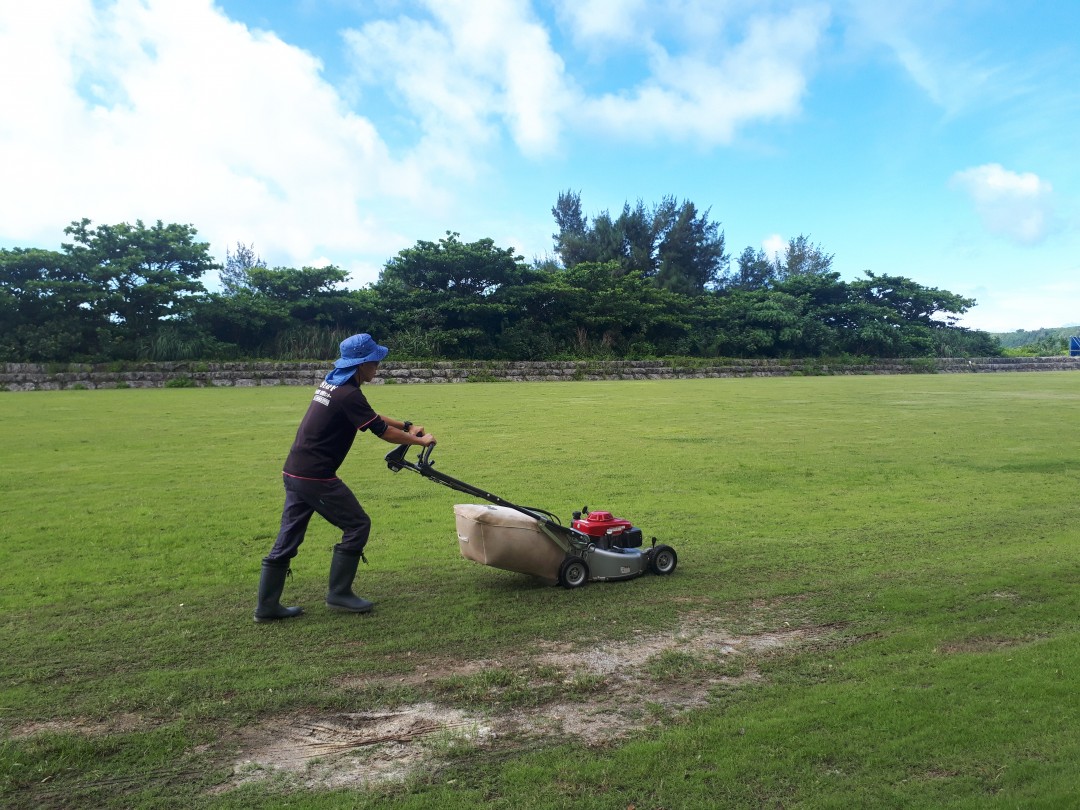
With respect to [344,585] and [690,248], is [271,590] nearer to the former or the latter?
[344,585]

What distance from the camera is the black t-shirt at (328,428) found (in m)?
4.67

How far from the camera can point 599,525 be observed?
5.52 metres

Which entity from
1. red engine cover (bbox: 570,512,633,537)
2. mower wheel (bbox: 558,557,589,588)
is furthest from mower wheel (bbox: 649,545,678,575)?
mower wheel (bbox: 558,557,589,588)

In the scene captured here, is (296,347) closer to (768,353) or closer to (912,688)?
(768,353)

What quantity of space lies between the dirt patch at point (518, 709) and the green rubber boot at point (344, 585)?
3.12ft

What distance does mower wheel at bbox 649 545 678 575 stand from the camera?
540 centimetres

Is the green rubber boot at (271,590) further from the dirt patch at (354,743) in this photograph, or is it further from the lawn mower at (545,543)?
the dirt patch at (354,743)

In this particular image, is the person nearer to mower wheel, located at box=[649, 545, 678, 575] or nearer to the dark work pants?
the dark work pants

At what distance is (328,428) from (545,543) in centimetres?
149

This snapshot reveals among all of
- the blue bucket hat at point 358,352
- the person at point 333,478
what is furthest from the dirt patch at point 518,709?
the blue bucket hat at point 358,352

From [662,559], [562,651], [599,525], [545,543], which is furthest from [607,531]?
[562,651]

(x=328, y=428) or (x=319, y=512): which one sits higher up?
(x=328, y=428)

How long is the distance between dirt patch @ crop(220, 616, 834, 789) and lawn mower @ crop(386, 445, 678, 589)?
95cm

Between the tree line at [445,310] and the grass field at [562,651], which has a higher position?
the tree line at [445,310]
